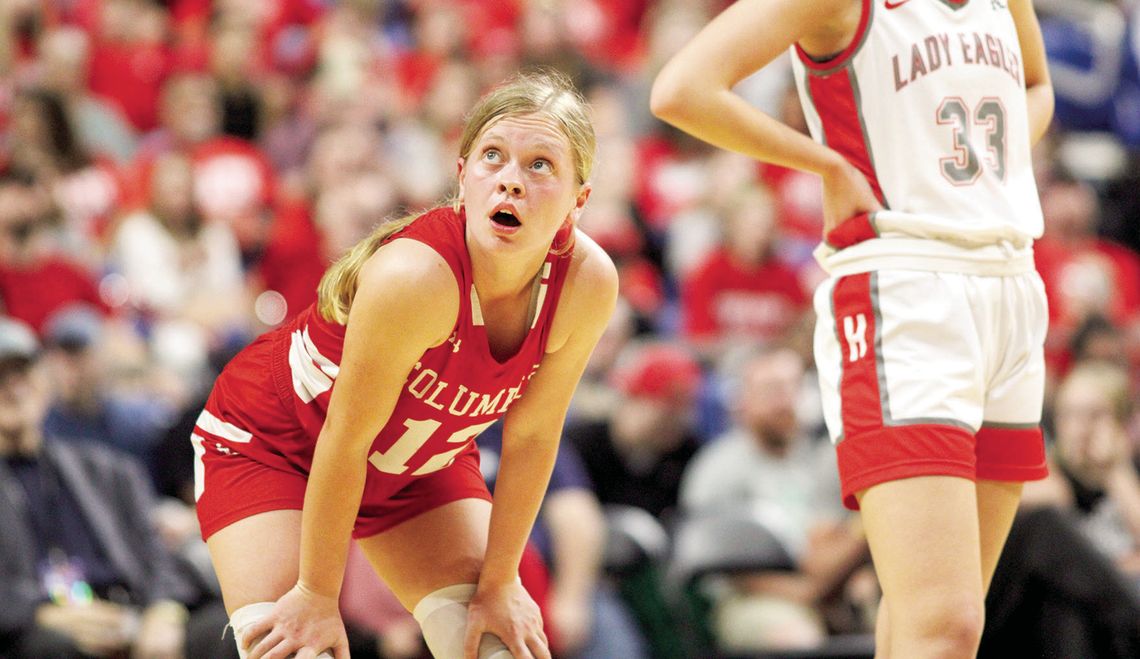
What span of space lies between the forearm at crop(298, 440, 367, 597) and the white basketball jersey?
1161 mm

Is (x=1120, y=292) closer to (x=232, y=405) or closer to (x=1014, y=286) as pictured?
(x=1014, y=286)

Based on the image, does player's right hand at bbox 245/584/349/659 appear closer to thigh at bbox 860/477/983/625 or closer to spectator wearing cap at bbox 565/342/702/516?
thigh at bbox 860/477/983/625

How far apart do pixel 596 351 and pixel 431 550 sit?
3.81m

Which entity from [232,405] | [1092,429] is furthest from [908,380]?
[1092,429]

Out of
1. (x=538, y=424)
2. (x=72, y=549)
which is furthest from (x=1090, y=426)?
(x=72, y=549)

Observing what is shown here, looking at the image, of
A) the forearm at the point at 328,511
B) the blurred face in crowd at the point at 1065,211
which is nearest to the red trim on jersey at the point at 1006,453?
the forearm at the point at 328,511

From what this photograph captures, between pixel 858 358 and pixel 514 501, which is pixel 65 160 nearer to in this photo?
pixel 514 501

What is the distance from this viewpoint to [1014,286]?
304cm

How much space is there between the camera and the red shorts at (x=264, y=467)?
123 inches

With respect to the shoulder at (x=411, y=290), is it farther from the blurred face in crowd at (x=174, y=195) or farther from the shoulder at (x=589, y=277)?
the blurred face in crowd at (x=174, y=195)

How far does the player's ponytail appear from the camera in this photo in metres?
3.05

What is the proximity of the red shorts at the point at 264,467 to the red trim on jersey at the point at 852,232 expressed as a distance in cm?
102

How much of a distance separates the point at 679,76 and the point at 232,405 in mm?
1267

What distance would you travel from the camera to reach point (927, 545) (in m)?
2.82
